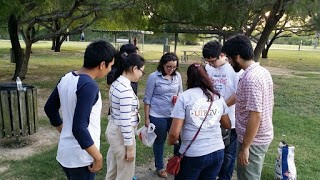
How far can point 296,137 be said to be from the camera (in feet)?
18.5

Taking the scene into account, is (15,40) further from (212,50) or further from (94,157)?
(94,157)

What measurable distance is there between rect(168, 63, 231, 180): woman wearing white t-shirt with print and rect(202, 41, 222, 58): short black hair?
75 cm

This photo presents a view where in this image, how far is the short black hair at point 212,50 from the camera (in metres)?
3.08

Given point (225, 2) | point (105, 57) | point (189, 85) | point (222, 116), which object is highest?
point (225, 2)

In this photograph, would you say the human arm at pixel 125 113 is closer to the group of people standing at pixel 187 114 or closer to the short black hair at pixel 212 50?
the group of people standing at pixel 187 114

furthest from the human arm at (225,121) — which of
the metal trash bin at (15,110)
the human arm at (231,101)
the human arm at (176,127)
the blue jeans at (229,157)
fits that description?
the metal trash bin at (15,110)

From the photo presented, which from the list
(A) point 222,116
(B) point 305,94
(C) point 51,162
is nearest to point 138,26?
(B) point 305,94

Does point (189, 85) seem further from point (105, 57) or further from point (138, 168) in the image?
point (138, 168)

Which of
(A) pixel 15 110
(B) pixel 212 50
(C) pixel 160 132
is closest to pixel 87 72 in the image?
(B) pixel 212 50

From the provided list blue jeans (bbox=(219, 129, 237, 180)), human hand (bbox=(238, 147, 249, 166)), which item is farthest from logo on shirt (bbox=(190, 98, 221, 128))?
blue jeans (bbox=(219, 129, 237, 180))

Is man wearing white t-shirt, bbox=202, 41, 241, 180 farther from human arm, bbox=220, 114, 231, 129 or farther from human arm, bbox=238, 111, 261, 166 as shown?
human arm, bbox=238, 111, 261, 166

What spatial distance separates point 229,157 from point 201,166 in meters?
1.12

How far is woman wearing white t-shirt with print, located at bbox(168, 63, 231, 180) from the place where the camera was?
227 centimetres

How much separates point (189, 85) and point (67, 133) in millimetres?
860
